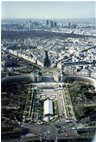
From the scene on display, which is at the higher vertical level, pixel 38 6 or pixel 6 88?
pixel 38 6

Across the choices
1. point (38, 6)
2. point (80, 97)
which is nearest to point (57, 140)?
point (80, 97)

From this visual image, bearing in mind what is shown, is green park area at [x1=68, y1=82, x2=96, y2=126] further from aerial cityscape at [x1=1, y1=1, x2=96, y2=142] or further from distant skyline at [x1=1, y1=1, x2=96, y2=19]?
distant skyline at [x1=1, y1=1, x2=96, y2=19]

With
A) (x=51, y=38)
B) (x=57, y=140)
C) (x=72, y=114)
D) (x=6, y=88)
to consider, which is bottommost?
(x=57, y=140)

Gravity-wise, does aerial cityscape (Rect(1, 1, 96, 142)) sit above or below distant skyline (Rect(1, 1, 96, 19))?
below

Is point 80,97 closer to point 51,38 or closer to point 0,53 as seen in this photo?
point 51,38

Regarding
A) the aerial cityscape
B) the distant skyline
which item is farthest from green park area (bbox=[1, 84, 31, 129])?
the distant skyline

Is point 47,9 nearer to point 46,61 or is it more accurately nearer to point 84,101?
point 46,61

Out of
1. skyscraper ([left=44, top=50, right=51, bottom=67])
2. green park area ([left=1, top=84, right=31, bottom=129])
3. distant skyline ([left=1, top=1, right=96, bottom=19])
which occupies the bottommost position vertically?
green park area ([left=1, top=84, right=31, bottom=129])
